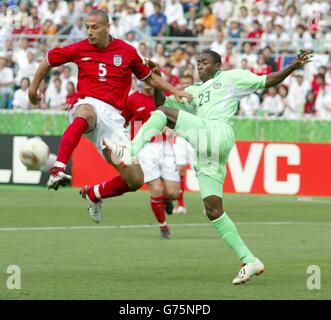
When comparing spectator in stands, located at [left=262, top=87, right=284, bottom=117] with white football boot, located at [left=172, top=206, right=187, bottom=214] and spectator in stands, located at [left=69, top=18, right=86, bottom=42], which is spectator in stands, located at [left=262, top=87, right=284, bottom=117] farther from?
spectator in stands, located at [left=69, top=18, right=86, bottom=42]

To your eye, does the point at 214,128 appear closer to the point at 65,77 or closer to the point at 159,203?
the point at 159,203

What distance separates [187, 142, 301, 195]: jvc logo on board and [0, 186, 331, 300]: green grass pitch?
34cm

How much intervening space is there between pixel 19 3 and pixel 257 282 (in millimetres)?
22774

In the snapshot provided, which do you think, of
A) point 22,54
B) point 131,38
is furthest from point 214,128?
point 22,54

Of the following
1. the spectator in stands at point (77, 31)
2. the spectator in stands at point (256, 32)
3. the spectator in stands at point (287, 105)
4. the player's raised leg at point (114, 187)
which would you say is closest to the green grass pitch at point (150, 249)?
the player's raised leg at point (114, 187)

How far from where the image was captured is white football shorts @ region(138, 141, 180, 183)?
18.8 metres

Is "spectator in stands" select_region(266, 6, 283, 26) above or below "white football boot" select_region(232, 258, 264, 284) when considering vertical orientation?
above

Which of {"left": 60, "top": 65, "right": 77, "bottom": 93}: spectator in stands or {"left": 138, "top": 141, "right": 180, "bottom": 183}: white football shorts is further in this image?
{"left": 60, "top": 65, "right": 77, "bottom": 93}: spectator in stands

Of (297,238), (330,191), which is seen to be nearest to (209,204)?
(297,238)

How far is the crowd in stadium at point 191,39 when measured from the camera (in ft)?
92.4

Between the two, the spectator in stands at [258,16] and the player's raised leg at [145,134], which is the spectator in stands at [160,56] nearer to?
the spectator in stands at [258,16]

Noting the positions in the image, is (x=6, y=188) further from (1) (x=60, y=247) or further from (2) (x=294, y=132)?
(1) (x=60, y=247)

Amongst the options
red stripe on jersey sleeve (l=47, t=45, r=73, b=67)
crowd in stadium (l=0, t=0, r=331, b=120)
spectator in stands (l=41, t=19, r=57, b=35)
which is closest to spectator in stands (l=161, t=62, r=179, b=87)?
crowd in stadium (l=0, t=0, r=331, b=120)

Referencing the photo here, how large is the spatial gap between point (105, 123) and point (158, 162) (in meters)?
5.34
